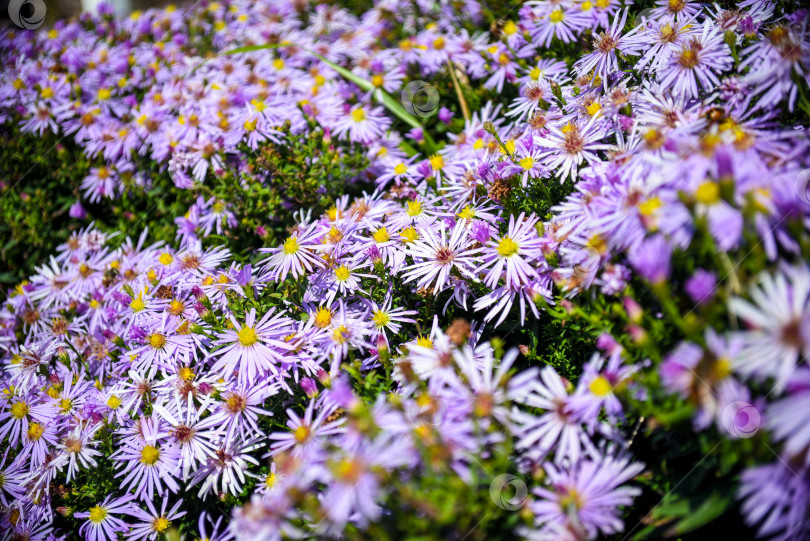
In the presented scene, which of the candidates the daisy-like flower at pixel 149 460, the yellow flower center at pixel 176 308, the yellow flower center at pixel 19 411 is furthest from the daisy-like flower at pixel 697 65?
the yellow flower center at pixel 19 411

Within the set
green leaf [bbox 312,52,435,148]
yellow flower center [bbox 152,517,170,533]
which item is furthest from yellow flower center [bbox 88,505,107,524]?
green leaf [bbox 312,52,435,148]

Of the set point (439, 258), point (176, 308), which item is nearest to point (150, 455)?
point (176, 308)

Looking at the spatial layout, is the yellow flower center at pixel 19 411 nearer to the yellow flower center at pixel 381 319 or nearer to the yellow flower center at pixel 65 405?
the yellow flower center at pixel 65 405

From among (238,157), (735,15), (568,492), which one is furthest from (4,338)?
(735,15)

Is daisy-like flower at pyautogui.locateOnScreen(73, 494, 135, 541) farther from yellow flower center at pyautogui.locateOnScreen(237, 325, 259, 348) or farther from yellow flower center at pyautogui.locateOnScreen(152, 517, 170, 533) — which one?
yellow flower center at pyautogui.locateOnScreen(237, 325, 259, 348)

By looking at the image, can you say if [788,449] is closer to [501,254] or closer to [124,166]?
[501,254]
